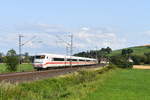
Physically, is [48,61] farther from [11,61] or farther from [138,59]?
[138,59]

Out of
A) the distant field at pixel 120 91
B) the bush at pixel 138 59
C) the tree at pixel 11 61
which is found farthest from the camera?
the bush at pixel 138 59

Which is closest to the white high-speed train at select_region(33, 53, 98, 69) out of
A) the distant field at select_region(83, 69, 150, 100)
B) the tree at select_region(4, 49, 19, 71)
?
the tree at select_region(4, 49, 19, 71)

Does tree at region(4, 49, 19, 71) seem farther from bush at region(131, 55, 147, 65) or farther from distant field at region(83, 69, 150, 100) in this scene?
bush at region(131, 55, 147, 65)

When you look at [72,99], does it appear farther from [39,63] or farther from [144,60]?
[144,60]

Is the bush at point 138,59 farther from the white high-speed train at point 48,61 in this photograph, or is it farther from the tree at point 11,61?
the tree at point 11,61

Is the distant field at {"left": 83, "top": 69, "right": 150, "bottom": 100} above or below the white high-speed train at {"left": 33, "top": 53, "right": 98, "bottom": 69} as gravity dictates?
below

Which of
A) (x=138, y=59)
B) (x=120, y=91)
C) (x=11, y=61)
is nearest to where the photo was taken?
(x=120, y=91)

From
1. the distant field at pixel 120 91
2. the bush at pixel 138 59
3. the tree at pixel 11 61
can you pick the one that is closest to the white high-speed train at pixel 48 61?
the tree at pixel 11 61

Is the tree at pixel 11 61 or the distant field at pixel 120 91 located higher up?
the tree at pixel 11 61

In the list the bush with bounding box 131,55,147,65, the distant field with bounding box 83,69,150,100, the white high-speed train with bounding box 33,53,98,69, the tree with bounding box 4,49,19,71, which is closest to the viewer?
the distant field with bounding box 83,69,150,100

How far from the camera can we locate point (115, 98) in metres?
16.9

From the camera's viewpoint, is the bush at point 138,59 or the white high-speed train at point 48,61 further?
the bush at point 138,59

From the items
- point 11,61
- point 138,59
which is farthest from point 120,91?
point 138,59

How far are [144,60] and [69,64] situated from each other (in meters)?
84.3
